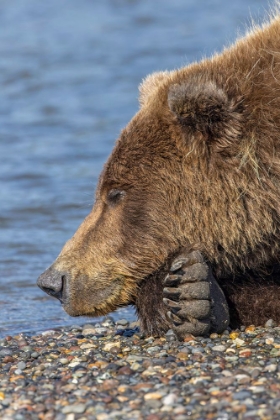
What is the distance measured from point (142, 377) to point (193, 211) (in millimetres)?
1188

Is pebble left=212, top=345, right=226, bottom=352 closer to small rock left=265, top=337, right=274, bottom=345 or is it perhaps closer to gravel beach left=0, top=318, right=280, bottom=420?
gravel beach left=0, top=318, right=280, bottom=420

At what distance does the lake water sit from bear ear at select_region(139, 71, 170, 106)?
0.53 metres

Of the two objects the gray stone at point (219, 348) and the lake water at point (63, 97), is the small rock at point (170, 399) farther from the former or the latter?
the lake water at point (63, 97)

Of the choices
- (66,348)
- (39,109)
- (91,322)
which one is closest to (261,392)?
(66,348)

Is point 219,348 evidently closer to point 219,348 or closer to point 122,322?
point 219,348

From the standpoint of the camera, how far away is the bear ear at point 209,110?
5.38m

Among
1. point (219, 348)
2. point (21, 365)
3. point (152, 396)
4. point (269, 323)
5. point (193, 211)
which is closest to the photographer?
point (152, 396)

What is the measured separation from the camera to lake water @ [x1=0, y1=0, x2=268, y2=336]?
861cm

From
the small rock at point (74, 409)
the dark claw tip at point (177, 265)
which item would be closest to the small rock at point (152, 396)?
the small rock at point (74, 409)

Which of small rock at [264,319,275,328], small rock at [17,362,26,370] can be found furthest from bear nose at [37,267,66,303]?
small rock at [264,319,275,328]

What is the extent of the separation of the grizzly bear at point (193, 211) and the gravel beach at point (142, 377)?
0.24 metres

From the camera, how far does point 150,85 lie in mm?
6297

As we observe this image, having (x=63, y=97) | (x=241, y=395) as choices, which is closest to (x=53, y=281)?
(x=241, y=395)

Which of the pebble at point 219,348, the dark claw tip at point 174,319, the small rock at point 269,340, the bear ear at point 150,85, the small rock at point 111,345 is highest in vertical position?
the bear ear at point 150,85
